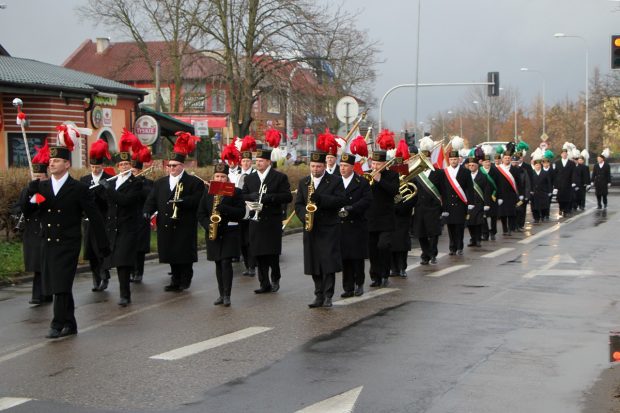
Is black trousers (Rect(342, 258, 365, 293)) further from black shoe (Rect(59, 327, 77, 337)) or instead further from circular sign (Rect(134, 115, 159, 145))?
circular sign (Rect(134, 115, 159, 145))

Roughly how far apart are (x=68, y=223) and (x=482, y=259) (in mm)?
9371

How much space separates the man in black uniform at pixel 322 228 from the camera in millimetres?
11594

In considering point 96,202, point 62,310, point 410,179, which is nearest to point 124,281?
point 96,202

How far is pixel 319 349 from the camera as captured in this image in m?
9.08

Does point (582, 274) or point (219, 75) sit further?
point (219, 75)

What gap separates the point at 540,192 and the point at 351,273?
16300 millimetres

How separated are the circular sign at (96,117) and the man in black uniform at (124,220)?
2104 centimetres

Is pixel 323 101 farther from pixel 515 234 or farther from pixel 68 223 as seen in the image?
pixel 68 223

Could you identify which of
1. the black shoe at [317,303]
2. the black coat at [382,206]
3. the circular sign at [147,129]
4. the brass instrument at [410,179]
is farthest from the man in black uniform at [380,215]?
the circular sign at [147,129]

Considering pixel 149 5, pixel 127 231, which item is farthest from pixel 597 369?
pixel 149 5

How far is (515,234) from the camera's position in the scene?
76.5 ft

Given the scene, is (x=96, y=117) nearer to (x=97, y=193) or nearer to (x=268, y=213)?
(x=268, y=213)

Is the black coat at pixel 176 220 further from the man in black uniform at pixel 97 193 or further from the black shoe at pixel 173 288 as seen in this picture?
the man in black uniform at pixel 97 193

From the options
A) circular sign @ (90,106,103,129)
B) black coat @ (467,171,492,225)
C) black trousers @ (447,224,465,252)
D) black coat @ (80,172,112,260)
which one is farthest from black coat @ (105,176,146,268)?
circular sign @ (90,106,103,129)
